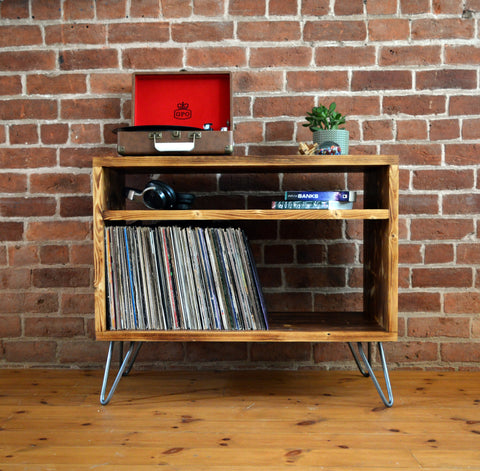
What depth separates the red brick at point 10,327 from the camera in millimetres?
1914

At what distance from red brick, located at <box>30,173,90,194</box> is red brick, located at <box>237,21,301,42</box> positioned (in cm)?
82

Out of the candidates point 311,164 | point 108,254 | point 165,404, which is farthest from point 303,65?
point 165,404

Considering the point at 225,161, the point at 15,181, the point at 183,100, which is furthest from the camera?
the point at 15,181

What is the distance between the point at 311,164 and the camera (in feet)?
4.91

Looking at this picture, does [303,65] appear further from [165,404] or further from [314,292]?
[165,404]

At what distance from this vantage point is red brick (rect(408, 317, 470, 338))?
1.87 meters

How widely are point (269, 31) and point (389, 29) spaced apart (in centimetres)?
45

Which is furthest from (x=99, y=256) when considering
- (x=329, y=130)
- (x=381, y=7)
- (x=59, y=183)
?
(x=381, y=7)

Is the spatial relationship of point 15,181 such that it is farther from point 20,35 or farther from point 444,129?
point 444,129

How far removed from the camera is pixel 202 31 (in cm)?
187

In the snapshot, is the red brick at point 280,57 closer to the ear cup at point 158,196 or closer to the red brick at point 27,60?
the ear cup at point 158,196

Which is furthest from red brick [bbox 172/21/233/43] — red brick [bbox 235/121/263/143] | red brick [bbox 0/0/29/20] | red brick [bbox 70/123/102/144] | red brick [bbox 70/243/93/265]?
red brick [bbox 70/243/93/265]

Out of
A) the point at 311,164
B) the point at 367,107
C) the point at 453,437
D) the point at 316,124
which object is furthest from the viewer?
the point at 367,107

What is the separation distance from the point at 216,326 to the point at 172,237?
31 centimetres
